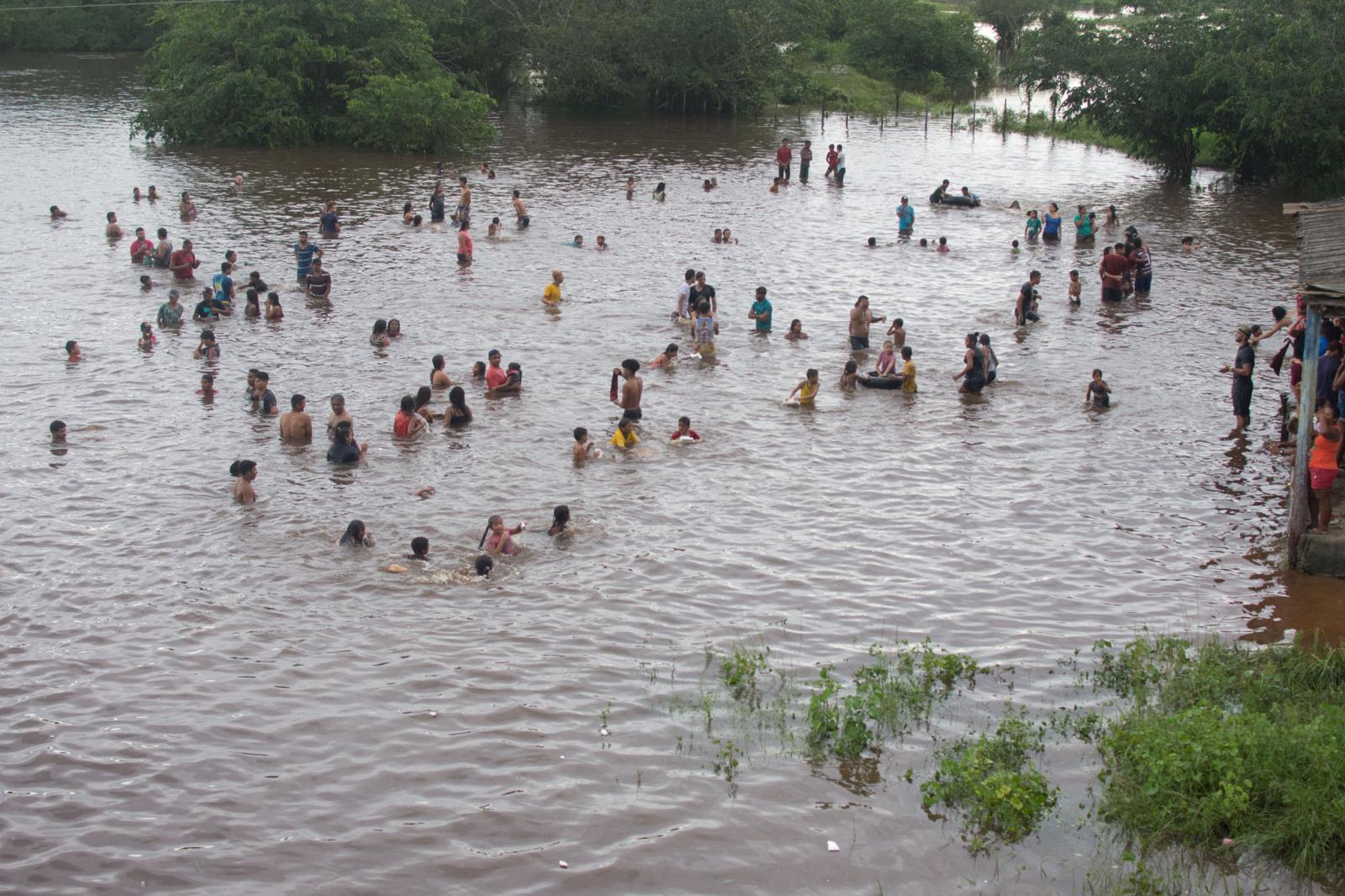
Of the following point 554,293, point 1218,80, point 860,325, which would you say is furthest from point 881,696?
point 1218,80

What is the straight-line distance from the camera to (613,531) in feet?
54.4

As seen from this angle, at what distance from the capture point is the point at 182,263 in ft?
95.8

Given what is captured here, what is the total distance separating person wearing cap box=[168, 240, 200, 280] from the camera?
29.2 meters

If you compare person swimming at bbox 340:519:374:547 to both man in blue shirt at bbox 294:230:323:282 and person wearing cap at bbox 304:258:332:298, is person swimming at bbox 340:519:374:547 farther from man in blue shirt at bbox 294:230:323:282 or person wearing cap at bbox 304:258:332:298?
man in blue shirt at bbox 294:230:323:282

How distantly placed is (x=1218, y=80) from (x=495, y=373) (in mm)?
27736

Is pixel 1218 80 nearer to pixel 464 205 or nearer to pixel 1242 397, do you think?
pixel 1242 397

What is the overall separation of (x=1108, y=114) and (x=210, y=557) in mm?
35728

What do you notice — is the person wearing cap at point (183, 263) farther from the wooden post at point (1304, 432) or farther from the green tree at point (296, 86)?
the wooden post at point (1304, 432)

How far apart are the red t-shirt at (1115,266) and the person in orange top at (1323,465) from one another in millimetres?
13169

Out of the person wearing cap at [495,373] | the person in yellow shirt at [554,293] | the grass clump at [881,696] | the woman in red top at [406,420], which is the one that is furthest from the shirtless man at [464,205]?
the grass clump at [881,696]

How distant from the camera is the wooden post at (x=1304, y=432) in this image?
568 inches

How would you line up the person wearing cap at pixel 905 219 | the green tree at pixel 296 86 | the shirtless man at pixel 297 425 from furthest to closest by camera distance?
the green tree at pixel 296 86 → the person wearing cap at pixel 905 219 → the shirtless man at pixel 297 425

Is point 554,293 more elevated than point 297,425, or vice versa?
point 554,293

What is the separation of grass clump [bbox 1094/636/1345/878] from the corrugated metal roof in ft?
16.2
